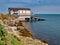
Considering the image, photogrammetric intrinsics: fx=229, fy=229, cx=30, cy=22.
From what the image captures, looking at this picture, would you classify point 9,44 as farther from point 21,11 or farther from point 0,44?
point 21,11

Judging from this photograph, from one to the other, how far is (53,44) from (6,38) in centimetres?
1644

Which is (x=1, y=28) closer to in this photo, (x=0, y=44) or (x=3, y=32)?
(x=3, y=32)

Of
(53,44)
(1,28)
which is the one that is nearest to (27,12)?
(53,44)

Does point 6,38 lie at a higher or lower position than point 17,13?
higher

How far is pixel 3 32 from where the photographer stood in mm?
16766

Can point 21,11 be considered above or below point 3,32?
below

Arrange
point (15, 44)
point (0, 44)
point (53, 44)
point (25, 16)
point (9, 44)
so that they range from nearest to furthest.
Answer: point (0, 44) → point (9, 44) → point (15, 44) → point (53, 44) → point (25, 16)

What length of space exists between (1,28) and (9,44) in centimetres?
175

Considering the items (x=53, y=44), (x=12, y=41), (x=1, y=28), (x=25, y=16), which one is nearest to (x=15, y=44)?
(x=12, y=41)

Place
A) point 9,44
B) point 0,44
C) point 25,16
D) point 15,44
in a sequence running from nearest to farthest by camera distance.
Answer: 1. point 0,44
2. point 9,44
3. point 15,44
4. point 25,16

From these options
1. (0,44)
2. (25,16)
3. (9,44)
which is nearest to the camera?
(0,44)

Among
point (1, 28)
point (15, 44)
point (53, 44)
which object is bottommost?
point (53, 44)

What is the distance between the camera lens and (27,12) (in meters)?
101

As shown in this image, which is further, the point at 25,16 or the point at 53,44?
the point at 25,16
